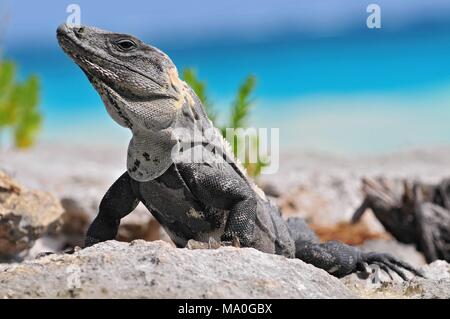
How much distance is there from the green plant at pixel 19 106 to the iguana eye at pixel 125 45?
1436 cm

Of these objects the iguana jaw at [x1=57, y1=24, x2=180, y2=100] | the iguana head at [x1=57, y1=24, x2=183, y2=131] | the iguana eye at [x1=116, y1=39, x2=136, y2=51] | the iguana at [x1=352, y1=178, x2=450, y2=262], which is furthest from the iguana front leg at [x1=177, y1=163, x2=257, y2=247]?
the iguana at [x1=352, y1=178, x2=450, y2=262]

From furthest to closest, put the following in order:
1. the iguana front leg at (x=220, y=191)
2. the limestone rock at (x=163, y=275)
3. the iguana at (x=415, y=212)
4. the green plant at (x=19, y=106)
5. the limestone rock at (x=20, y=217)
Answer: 1. the green plant at (x=19, y=106)
2. the iguana at (x=415, y=212)
3. the limestone rock at (x=20, y=217)
4. the iguana front leg at (x=220, y=191)
5. the limestone rock at (x=163, y=275)

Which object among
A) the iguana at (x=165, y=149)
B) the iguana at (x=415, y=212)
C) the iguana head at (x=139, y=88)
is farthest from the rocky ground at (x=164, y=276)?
the iguana at (x=415, y=212)

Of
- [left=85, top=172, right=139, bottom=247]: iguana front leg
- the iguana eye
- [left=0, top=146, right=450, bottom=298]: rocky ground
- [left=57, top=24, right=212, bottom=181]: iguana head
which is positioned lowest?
[left=0, top=146, right=450, bottom=298]: rocky ground

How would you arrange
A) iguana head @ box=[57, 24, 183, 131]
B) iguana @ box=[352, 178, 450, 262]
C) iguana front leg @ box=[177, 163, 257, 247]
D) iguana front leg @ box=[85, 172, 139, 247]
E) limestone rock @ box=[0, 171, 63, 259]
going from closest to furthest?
iguana head @ box=[57, 24, 183, 131], iguana front leg @ box=[177, 163, 257, 247], iguana front leg @ box=[85, 172, 139, 247], limestone rock @ box=[0, 171, 63, 259], iguana @ box=[352, 178, 450, 262]

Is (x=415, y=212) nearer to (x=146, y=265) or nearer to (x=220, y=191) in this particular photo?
(x=220, y=191)

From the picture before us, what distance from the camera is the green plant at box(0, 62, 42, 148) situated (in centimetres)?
1941

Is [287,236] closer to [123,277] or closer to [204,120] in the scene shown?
[204,120]

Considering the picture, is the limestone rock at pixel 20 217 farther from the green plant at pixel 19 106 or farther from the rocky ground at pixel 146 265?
the green plant at pixel 19 106

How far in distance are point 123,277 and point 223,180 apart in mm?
1457

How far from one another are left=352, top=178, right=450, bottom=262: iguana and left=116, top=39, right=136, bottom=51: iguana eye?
5.61 metres

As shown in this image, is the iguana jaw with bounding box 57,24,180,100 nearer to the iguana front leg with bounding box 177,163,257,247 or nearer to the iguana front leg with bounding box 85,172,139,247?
the iguana front leg with bounding box 177,163,257,247

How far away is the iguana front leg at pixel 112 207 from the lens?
5.72 metres
